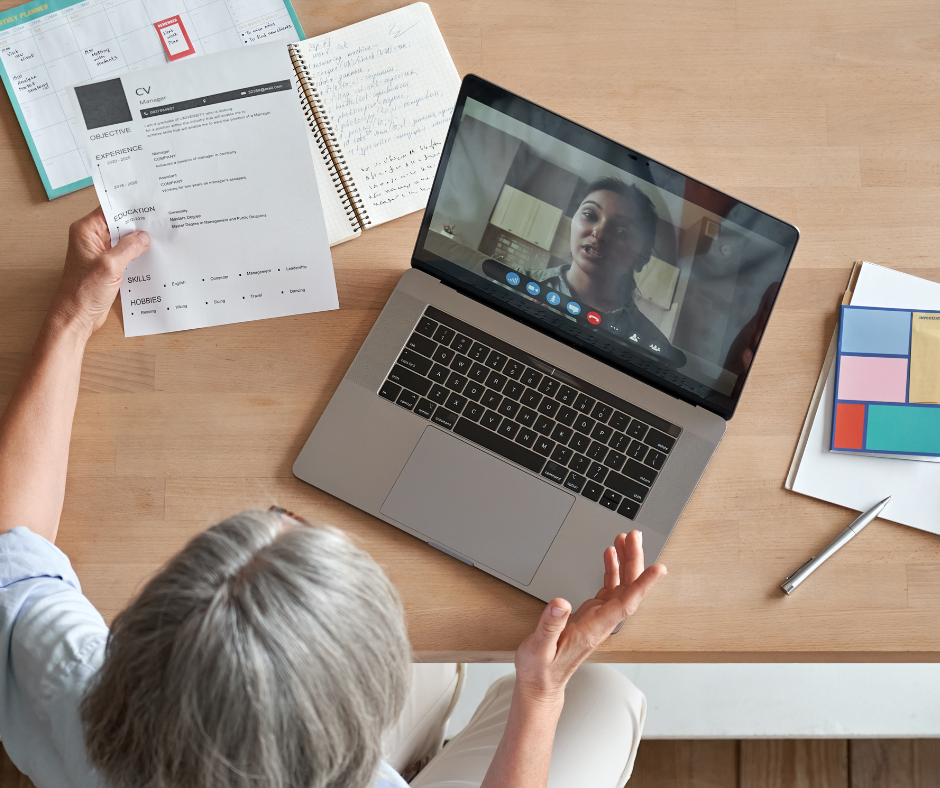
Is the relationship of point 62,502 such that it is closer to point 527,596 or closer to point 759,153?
point 527,596

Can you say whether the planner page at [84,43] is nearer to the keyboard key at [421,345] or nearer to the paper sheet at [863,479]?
the keyboard key at [421,345]

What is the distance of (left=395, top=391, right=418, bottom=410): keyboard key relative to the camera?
0.80m

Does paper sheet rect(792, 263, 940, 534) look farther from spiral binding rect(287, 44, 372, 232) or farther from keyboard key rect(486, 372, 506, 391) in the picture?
spiral binding rect(287, 44, 372, 232)

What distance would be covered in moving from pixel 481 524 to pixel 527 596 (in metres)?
0.09

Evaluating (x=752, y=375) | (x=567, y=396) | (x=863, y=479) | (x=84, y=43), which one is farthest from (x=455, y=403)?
(x=84, y=43)

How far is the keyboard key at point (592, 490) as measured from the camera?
0.78 meters

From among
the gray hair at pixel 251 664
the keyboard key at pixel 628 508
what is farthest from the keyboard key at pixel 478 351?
the gray hair at pixel 251 664

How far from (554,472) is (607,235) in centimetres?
25

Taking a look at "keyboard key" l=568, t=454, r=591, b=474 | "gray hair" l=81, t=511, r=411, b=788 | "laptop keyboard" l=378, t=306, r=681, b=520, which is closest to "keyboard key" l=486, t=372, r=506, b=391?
"laptop keyboard" l=378, t=306, r=681, b=520

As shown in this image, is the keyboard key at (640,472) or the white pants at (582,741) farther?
the white pants at (582,741)

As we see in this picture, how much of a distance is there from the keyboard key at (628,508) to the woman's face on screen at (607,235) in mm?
231

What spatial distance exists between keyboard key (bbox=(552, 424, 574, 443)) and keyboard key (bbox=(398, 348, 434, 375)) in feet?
0.49

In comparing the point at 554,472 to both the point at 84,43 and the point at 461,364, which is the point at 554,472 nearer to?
the point at 461,364

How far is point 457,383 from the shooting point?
80 cm
